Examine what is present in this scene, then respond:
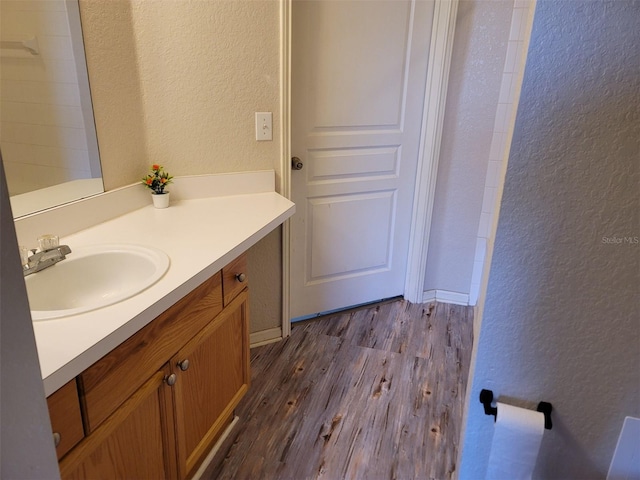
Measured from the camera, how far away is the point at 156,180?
174cm

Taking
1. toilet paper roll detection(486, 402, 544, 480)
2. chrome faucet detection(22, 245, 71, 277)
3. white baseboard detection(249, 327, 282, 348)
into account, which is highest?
chrome faucet detection(22, 245, 71, 277)

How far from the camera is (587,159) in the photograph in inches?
30.3

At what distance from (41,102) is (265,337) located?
1.48 metres

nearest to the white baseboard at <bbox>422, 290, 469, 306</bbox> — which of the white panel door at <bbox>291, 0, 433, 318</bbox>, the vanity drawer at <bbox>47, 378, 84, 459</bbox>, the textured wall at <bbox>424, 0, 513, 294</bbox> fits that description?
the textured wall at <bbox>424, 0, 513, 294</bbox>

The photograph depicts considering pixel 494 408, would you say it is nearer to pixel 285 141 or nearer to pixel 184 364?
pixel 184 364

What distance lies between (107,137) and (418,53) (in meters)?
1.60

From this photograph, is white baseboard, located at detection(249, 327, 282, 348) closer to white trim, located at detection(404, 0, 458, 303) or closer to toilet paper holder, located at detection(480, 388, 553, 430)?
white trim, located at detection(404, 0, 458, 303)

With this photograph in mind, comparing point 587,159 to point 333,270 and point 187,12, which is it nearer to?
point 187,12

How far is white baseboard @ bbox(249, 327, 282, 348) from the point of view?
233 cm

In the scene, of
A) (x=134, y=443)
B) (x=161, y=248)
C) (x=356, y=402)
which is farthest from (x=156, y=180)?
(x=356, y=402)

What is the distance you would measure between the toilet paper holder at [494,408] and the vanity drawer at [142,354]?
770 millimetres

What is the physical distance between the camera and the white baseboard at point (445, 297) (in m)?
2.83

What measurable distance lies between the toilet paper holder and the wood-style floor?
2.66 ft

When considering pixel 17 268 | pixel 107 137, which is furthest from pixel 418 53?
pixel 17 268
